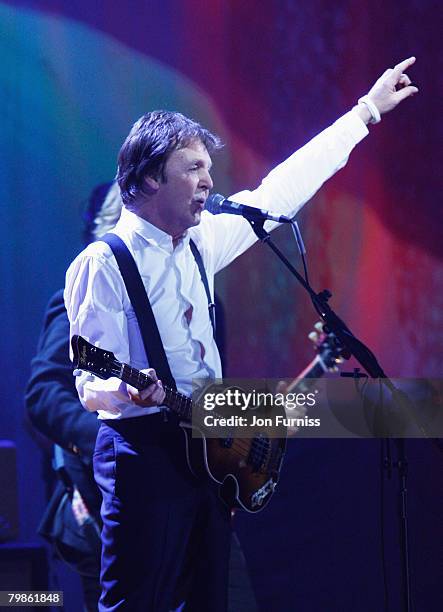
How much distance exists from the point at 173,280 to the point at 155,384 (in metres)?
0.44

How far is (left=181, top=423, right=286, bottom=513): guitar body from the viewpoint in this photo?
2.53m

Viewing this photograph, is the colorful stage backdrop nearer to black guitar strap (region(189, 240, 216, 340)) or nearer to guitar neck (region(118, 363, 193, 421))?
black guitar strap (region(189, 240, 216, 340))

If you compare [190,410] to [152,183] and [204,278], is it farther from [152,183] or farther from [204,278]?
[152,183]

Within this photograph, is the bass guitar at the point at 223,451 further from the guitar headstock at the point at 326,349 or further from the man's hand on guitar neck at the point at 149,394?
the guitar headstock at the point at 326,349

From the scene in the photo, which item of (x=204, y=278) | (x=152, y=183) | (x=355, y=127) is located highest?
(x=355, y=127)

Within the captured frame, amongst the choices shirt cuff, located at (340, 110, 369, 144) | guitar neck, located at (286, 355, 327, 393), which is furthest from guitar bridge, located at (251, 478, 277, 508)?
shirt cuff, located at (340, 110, 369, 144)

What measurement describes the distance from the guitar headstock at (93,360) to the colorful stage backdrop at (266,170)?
1.39 m

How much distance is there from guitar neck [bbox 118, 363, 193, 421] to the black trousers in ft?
0.17

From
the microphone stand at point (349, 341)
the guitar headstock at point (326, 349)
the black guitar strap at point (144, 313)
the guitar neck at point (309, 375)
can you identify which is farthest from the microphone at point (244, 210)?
the guitar neck at point (309, 375)

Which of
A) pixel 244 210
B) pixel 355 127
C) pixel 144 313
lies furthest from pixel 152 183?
pixel 355 127

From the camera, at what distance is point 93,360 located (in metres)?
2.32

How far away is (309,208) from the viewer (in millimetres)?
3945

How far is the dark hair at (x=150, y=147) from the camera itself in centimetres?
271

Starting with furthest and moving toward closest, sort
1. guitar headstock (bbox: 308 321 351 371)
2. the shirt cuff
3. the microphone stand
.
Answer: guitar headstock (bbox: 308 321 351 371) < the shirt cuff < the microphone stand
